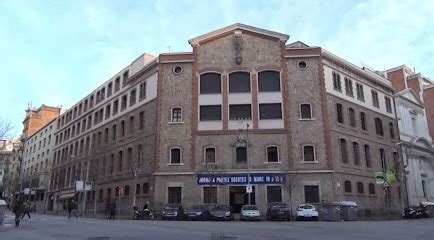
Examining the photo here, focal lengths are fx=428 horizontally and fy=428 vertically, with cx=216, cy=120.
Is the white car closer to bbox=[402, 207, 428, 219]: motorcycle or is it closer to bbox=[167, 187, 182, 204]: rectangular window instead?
bbox=[402, 207, 428, 219]: motorcycle

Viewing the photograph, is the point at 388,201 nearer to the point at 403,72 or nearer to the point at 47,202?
the point at 403,72

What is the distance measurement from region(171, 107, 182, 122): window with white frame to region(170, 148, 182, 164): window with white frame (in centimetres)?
311

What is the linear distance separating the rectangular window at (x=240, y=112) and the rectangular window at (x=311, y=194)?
886 centimetres

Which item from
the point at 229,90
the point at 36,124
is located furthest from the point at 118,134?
the point at 36,124

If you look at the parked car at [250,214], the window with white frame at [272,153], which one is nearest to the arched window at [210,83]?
the window with white frame at [272,153]

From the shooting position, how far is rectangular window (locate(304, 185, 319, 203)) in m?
39.5

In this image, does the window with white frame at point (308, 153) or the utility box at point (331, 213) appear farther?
the window with white frame at point (308, 153)

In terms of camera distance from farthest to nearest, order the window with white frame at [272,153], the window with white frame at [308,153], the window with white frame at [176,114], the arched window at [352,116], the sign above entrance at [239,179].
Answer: the arched window at [352,116] → the window with white frame at [176,114] → the window with white frame at [272,153] → the window with white frame at [308,153] → the sign above entrance at [239,179]

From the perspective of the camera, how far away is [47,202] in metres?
73.9

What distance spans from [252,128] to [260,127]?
796mm

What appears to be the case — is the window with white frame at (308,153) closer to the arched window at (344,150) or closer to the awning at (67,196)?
the arched window at (344,150)

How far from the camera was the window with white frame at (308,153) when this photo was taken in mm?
40750

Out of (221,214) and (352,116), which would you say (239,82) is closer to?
(352,116)

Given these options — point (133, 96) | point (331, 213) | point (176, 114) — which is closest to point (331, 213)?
point (331, 213)
